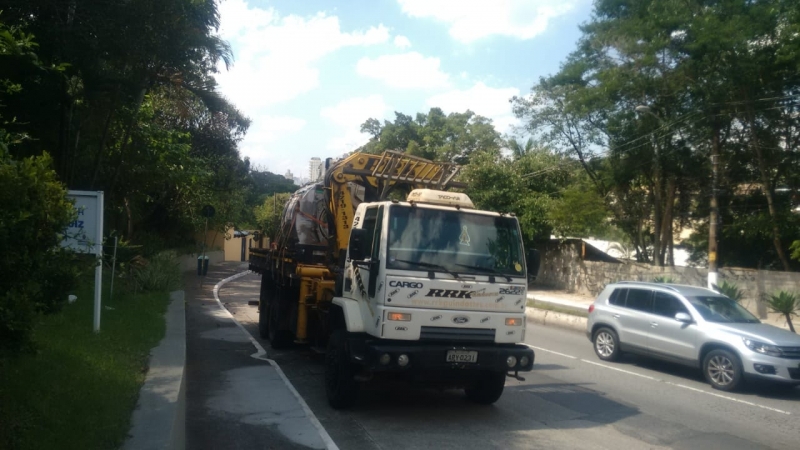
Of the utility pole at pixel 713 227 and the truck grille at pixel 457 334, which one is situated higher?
the utility pole at pixel 713 227

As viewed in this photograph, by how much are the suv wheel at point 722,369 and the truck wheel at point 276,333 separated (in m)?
7.13

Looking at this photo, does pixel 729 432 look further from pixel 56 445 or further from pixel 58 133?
pixel 58 133

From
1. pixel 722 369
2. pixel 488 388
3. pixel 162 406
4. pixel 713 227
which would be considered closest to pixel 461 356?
pixel 488 388

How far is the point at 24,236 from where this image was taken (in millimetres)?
4441

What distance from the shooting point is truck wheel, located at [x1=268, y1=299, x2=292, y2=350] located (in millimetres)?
12352

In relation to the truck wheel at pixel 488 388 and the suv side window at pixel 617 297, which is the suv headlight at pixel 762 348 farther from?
the truck wheel at pixel 488 388

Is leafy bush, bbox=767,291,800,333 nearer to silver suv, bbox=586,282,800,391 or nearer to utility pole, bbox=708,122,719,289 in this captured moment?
utility pole, bbox=708,122,719,289

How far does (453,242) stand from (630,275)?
19.5m

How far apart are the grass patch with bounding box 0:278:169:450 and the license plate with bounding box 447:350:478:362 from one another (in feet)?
11.0

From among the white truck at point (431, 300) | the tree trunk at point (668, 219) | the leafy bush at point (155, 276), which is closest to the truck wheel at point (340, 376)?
the white truck at point (431, 300)

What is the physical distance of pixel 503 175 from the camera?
29.2m

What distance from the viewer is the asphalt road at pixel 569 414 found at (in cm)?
734

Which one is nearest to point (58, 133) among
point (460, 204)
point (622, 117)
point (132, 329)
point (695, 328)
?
point (132, 329)

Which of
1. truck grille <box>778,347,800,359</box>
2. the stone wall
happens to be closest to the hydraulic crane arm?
truck grille <box>778,347,800,359</box>
